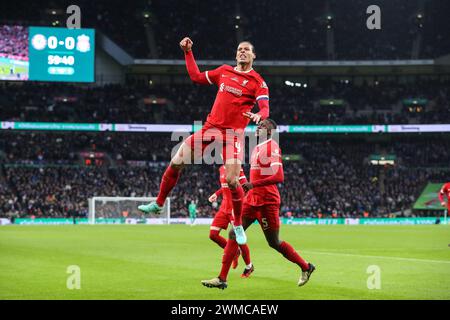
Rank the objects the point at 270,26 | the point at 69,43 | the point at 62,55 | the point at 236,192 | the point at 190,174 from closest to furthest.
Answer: the point at 236,192
the point at 62,55
the point at 69,43
the point at 190,174
the point at 270,26

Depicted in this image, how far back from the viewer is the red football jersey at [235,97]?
10.3m

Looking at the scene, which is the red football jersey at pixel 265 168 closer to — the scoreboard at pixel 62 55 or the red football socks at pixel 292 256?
the red football socks at pixel 292 256

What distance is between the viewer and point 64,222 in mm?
51219

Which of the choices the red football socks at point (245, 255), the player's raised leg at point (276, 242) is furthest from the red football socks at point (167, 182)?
the red football socks at point (245, 255)

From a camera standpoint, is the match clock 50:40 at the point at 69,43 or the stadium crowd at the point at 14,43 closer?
the match clock 50:40 at the point at 69,43

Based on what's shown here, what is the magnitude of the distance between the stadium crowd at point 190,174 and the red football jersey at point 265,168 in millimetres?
42647

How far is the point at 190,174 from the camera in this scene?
59.7 metres

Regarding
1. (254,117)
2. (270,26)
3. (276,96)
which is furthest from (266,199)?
(270,26)

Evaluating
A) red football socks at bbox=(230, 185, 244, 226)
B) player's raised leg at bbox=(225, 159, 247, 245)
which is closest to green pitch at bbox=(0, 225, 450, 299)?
player's raised leg at bbox=(225, 159, 247, 245)

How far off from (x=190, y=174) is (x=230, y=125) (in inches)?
1952

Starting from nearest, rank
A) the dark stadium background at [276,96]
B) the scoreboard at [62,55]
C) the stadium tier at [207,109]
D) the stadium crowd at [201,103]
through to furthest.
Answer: the scoreboard at [62,55] → the stadium tier at [207,109] → the dark stadium background at [276,96] → the stadium crowd at [201,103]

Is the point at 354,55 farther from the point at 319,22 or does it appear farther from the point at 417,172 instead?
the point at 417,172

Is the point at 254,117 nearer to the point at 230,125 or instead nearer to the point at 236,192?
the point at 230,125

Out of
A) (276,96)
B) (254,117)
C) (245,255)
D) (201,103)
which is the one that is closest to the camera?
(254,117)
